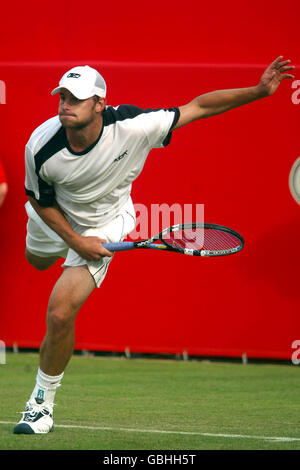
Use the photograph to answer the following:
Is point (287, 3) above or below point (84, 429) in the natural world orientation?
above

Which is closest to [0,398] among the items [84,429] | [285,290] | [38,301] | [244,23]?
[84,429]

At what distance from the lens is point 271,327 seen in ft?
29.4

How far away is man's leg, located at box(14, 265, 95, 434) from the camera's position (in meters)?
5.59

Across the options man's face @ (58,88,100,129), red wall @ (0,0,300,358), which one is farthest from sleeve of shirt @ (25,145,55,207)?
red wall @ (0,0,300,358)

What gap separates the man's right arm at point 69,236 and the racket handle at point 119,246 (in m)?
0.05

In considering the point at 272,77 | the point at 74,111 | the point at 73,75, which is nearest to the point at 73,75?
the point at 73,75

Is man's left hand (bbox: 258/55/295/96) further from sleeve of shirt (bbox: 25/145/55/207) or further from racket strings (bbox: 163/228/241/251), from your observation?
sleeve of shirt (bbox: 25/145/55/207)

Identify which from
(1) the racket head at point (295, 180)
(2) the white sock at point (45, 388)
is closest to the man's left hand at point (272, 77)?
(2) the white sock at point (45, 388)

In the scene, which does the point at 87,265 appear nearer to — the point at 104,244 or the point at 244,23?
the point at 104,244

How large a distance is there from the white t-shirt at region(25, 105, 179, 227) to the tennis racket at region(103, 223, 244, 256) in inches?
12.4

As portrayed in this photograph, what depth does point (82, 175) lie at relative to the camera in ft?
19.1

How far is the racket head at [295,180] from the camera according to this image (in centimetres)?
880

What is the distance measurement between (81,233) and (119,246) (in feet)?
1.09

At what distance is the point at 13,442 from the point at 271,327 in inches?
162
